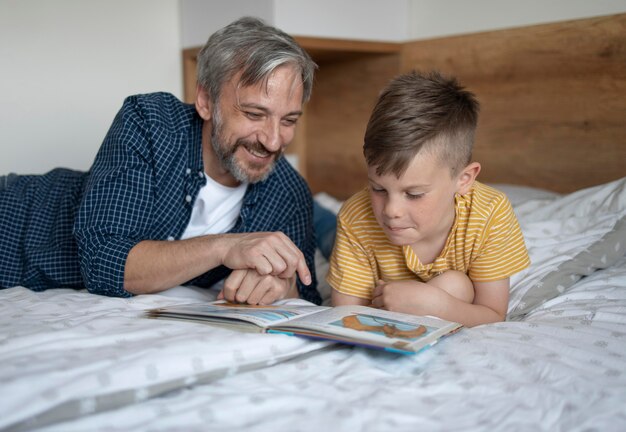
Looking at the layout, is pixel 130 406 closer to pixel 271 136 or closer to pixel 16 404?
pixel 16 404

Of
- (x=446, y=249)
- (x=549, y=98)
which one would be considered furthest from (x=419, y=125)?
(x=549, y=98)

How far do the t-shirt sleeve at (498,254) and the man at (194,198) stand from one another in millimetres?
315

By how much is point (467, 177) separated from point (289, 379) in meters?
0.53

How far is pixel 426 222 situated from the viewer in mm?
1103

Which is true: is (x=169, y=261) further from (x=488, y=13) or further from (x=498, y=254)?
(x=488, y=13)

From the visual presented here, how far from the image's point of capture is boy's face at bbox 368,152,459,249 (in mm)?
1066

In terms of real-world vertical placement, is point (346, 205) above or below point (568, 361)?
above

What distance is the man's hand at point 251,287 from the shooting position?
3.75ft

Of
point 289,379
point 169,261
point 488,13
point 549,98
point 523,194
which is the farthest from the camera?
point 488,13

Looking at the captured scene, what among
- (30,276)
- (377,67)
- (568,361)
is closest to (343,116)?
(377,67)

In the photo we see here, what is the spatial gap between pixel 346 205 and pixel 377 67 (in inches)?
47.4

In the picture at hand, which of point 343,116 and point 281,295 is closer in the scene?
point 281,295

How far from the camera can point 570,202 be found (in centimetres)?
154

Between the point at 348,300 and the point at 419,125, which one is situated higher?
the point at 419,125
